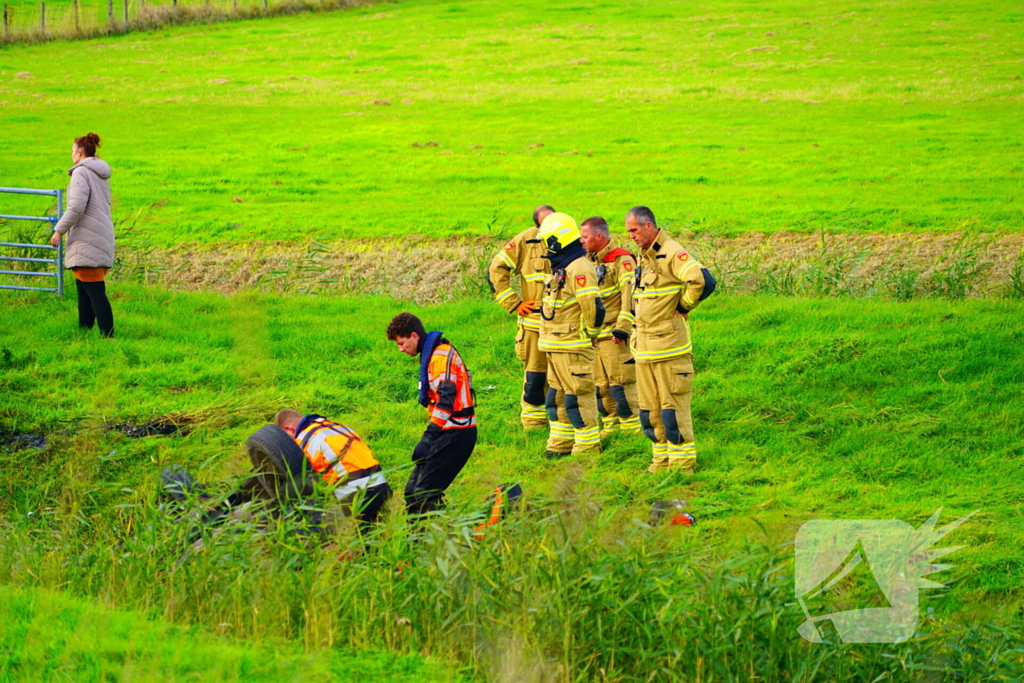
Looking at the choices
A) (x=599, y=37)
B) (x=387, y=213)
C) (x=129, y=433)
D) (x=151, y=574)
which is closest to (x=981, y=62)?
(x=599, y=37)

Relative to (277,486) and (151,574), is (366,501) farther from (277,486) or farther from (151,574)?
(151,574)

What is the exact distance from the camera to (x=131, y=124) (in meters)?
30.2

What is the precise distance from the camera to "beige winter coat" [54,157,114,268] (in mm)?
11852

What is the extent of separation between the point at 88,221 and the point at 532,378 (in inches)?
230

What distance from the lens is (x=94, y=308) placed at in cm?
1243

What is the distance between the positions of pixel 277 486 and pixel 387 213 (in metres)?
→ 14.7

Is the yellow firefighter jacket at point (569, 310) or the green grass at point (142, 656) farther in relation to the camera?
the yellow firefighter jacket at point (569, 310)

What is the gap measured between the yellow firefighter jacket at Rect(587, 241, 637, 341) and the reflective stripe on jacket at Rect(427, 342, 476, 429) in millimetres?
2672

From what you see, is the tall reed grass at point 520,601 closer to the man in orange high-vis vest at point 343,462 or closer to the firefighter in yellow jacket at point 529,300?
the man in orange high-vis vest at point 343,462

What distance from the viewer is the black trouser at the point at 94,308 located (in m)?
12.3

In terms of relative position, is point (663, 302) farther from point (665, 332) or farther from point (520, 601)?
point (520, 601)

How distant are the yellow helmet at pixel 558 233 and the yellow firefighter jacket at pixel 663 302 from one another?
2.73 ft

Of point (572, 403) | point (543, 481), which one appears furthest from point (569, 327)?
point (543, 481)

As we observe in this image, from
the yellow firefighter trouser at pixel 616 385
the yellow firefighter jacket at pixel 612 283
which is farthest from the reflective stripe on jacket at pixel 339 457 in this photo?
the yellow firefighter trouser at pixel 616 385
